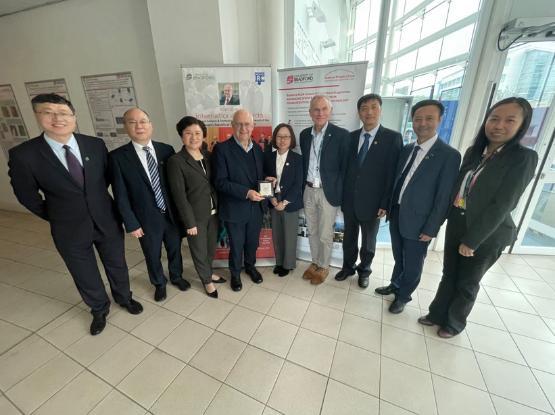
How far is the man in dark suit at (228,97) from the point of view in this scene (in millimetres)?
2598

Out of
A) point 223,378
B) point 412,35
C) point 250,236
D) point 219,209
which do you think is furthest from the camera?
point 412,35

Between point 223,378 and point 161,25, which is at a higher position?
point 161,25

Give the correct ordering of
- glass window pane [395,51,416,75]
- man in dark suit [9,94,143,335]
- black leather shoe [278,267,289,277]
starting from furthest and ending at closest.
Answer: glass window pane [395,51,416,75], black leather shoe [278,267,289,277], man in dark suit [9,94,143,335]

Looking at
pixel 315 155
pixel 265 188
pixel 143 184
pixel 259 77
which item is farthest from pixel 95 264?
pixel 259 77

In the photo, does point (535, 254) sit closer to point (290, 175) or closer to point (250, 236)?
point (290, 175)

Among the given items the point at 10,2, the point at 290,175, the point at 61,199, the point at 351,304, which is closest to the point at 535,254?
the point at 351,304

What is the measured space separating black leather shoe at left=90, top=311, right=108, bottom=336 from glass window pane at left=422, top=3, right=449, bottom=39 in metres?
5.50

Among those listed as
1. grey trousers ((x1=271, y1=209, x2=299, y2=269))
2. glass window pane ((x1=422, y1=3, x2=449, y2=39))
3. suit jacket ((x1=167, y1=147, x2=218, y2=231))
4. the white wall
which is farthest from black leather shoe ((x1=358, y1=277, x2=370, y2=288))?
glass window pane ((x1=422, y1=3, x2=449, y2=39))

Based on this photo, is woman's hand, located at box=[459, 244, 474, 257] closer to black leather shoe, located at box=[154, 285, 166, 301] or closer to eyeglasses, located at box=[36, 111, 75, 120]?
black leather shoe, located at box=[154, 285, 166, 301]

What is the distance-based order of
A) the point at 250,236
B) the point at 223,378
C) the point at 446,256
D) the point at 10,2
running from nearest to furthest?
the point at 223,378, the point at 446,256, the point at 250,236, the point at 10,2

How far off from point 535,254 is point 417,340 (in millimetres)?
2814

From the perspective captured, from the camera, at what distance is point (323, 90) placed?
101 inches

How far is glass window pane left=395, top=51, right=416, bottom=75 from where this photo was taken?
377cm

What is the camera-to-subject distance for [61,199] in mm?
1642
